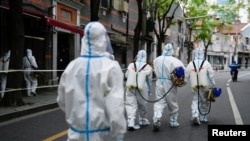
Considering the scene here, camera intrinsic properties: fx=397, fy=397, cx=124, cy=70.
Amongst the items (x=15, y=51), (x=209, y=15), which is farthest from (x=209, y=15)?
(x=15, y=51)

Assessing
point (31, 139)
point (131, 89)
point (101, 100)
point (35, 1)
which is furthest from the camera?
point (35, 1)

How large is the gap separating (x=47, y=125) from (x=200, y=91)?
3.52 m

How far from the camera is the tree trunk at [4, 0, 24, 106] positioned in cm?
1086

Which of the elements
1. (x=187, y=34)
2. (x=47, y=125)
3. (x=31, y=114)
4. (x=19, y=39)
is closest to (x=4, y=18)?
(x=19, y=39)

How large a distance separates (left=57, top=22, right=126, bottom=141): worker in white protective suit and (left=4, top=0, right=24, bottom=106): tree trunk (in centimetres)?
739

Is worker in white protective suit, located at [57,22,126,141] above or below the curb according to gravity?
above

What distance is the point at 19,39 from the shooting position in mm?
11094

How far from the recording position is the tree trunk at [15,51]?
10.9m

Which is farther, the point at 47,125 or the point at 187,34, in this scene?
the point at 187,34

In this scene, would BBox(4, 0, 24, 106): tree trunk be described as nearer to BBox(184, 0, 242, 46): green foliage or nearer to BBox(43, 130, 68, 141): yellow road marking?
BBox(43, 130, 68, 141): yellow road marking

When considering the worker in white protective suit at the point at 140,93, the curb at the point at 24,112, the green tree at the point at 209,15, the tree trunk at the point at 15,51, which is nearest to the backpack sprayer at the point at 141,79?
the worker in white protective suit at the point at 140,93

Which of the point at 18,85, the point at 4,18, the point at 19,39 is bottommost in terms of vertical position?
the point at 18,85

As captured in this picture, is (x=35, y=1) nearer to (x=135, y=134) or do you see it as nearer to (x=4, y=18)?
(x=4, y=18)

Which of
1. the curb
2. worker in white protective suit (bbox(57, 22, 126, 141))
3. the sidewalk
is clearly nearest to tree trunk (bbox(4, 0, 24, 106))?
the sidewalk
